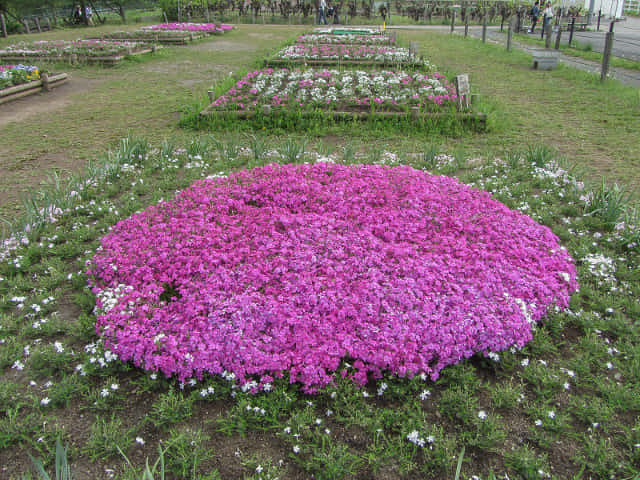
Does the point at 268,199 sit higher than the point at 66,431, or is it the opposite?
the point at 268,199

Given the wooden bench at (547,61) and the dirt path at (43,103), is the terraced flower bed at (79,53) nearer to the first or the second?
the dirt path at (43,103)

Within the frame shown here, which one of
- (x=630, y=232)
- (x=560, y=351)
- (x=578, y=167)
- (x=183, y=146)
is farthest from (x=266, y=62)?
(x=560, y=351)

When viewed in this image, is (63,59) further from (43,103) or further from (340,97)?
(340,97)

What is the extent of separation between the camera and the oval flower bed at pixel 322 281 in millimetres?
3000

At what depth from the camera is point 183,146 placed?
24.5 feet

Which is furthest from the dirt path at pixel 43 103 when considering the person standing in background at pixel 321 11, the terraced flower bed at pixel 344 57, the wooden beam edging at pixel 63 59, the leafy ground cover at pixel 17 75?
the person standing in background at pixel 321 11

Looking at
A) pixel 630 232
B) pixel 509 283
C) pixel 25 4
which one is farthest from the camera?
pixel 25 4

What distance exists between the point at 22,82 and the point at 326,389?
12.3m

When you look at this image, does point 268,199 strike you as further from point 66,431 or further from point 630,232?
point 630,232

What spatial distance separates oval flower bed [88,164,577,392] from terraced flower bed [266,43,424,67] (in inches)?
405

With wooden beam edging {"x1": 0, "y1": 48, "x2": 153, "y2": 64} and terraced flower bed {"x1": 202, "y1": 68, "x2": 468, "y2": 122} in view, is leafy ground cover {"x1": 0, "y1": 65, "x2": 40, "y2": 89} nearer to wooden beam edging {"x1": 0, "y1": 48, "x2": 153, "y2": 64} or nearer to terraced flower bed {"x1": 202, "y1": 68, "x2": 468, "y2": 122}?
wooden beam edging {"x1": 0, "y1": 48, "x2": 153, "y2": 64}

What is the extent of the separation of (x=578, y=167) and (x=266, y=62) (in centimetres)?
1046

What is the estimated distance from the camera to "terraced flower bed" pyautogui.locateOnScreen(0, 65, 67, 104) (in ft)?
34.7

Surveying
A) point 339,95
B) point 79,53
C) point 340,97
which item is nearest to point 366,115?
point 340,97
